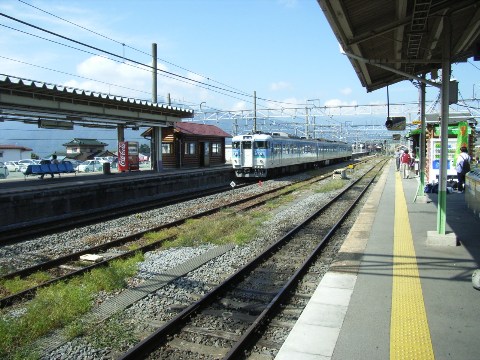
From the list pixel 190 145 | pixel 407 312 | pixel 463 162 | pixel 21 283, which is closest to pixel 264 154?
pixel 190 145

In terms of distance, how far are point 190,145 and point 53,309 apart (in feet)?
83.5

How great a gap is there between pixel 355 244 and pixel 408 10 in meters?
4.32

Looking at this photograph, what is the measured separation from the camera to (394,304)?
204 inches

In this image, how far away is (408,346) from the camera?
4090 mm

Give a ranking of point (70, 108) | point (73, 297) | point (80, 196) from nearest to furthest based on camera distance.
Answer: point (73, 297)
point (80, 196)
point (70, 108)

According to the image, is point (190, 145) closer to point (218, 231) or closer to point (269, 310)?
point (218, 231)

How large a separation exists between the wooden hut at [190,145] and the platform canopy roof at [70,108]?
11.4 feet

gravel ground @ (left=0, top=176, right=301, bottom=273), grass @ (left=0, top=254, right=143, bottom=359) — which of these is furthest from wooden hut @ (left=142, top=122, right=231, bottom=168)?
grass @ (left=0, top=254, right=143, bottom=359)

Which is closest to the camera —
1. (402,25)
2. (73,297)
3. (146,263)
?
(73,297)

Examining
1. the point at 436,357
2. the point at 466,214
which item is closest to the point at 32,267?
the point at 436,357

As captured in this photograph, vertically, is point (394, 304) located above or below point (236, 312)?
above

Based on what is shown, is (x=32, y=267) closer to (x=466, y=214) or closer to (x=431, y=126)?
(x=466, y=214)

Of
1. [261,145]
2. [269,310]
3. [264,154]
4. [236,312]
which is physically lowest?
[236,312]

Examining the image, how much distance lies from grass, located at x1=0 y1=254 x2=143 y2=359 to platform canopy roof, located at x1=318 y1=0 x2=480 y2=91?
5010 mm
